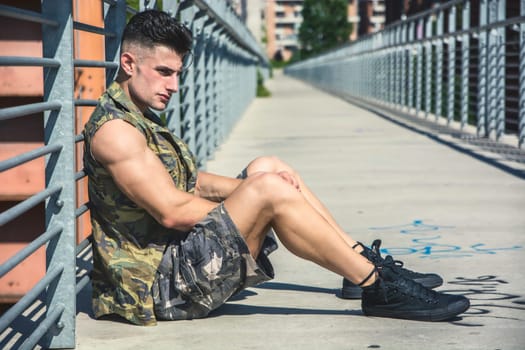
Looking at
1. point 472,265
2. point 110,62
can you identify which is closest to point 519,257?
point 472,265

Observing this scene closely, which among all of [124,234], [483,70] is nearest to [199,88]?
[483,70]

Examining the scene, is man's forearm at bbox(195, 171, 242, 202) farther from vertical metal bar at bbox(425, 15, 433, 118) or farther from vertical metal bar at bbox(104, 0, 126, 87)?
vertical metal bar at bbox(425, 15, 433, 118)

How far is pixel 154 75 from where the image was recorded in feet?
12.8

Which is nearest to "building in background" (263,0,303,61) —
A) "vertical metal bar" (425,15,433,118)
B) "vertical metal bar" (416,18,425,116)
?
"vertical metal bar" (416,18,425,116)

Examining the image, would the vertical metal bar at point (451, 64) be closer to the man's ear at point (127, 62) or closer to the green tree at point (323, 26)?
the man's ear at point (127, 62)

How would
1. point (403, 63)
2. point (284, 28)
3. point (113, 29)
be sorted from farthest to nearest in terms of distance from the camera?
point (284, 28) < point (403, 63) < point (113, 29)

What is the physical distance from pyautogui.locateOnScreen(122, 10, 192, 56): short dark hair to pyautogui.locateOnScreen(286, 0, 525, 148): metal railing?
Result: 830 cm

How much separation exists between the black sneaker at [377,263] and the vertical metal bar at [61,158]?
4.24ft

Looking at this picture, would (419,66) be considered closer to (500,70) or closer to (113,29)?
(500,70)

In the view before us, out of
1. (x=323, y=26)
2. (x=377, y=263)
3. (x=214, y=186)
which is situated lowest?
(x=377, y=263)

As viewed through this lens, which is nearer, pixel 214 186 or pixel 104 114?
pixel 104 114

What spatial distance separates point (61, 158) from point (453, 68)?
1373 cm

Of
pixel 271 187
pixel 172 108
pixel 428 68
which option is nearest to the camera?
pixel 271 187

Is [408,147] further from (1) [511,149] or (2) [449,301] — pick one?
(2) [449,301]
